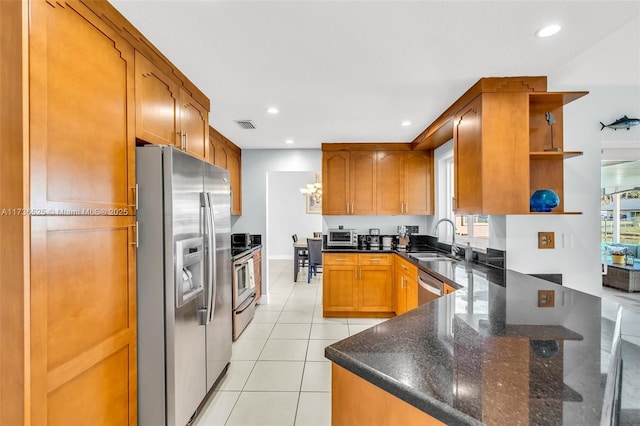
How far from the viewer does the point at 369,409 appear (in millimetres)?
932

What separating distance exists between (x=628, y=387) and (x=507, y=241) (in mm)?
1825

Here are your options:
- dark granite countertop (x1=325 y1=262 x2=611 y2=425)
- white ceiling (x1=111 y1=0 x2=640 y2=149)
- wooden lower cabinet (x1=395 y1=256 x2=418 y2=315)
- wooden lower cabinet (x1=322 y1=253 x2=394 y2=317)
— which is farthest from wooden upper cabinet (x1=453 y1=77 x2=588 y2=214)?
wooden lower cabinet (x1=322 y1=253 x2=394 y2=317)

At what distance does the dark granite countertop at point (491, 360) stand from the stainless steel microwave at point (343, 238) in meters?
2.68

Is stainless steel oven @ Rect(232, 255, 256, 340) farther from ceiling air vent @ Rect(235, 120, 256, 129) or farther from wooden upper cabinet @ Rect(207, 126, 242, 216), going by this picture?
ceiling air vent @ Rect(235, 120, 256, 129)

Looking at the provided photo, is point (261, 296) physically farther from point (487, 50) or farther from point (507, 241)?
point (487, 50)

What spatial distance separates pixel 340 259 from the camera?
13.0 ft

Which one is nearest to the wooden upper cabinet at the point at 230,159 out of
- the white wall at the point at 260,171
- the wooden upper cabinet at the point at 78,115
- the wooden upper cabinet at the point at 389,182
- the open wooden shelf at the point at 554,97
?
the white wall at the point at 260,171

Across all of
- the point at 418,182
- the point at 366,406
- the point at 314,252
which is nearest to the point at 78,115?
the point at 366,406

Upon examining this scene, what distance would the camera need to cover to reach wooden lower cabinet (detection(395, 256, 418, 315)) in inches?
123

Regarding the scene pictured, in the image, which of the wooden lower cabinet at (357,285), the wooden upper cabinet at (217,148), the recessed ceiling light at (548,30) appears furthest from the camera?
the wooden lower cabinet at (357,285)

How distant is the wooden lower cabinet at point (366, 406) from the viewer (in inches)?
32.0

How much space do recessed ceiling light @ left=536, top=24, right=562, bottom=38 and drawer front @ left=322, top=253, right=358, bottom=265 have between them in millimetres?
2892

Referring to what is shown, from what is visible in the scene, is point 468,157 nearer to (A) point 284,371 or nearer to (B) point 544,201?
(B) point 544,201

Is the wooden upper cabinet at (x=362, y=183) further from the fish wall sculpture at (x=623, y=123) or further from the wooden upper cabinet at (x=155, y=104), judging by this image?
the wooden upper cabinet at (x=155, y=104)
